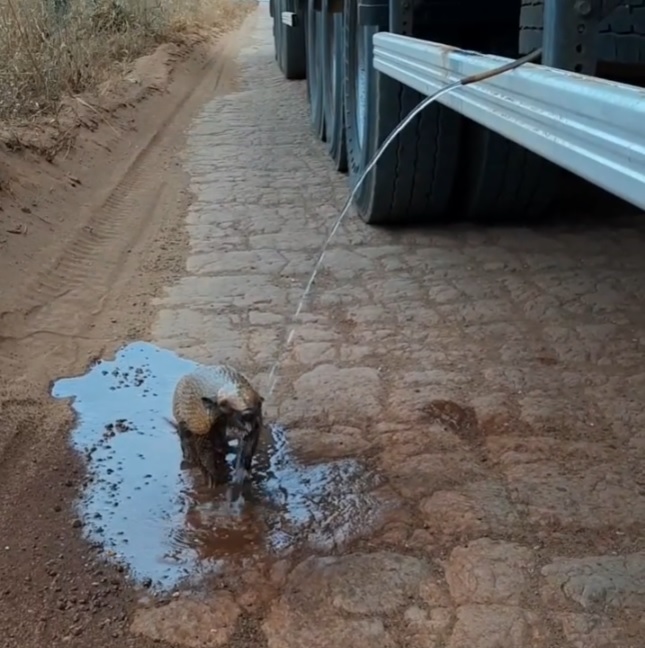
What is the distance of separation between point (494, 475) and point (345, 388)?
2.60 feet

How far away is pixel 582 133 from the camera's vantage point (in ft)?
6.13

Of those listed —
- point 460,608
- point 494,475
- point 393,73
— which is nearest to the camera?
point 460,608

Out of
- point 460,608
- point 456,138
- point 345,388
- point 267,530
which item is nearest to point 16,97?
point 456,138

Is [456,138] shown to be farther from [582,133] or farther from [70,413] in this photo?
[582,133]

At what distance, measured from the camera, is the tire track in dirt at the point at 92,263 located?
14.0ft

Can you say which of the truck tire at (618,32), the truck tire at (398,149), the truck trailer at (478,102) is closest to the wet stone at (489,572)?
the truck trailer at (478,102)

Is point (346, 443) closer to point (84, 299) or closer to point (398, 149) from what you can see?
point (84, 299)

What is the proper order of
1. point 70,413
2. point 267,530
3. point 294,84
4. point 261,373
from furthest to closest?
point 294,84 → point 261,373 → point 70,413 → point 267,530

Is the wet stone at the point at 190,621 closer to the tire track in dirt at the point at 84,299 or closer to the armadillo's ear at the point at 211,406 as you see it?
the armadillo's ear at the point at 211,406

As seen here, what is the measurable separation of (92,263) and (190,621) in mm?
3143

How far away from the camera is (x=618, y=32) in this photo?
287 centimetres

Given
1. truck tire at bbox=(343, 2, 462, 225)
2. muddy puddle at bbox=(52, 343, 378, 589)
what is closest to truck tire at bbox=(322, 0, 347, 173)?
truck tire at bbox=(343, 2, 462, 225)

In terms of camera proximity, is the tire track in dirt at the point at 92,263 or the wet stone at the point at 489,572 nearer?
the wet stone at the point at 489,572

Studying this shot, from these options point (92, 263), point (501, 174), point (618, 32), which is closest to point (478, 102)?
point (618, 32)
